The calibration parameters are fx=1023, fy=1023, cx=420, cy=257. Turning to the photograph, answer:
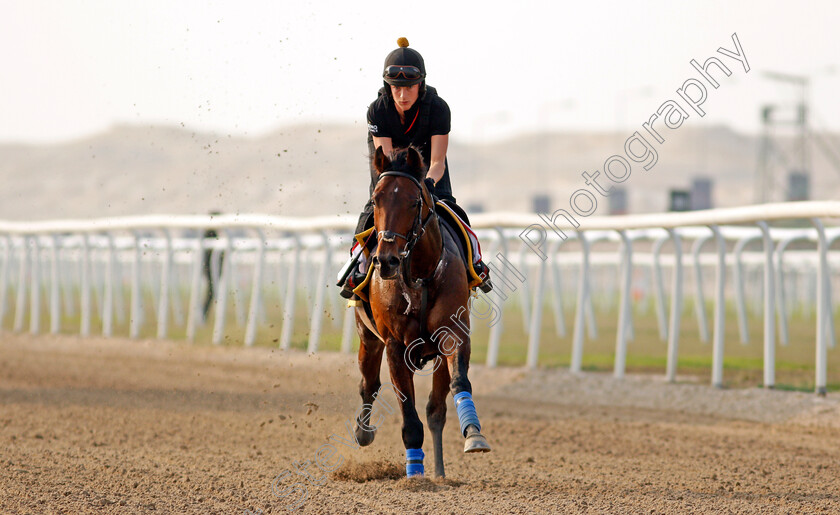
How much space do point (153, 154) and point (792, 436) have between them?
18146 centimetres

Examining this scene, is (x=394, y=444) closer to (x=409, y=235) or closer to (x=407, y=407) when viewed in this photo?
(x=407, y=407)

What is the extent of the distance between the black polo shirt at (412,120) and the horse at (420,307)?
65cm

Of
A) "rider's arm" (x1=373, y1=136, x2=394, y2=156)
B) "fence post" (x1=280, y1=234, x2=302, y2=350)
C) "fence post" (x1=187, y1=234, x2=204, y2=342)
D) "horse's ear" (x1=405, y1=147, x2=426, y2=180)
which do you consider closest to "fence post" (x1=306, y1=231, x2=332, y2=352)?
"fence post" (x1=280, y1=234, x2=302, y2=350)

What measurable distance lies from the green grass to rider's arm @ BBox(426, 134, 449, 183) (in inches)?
130

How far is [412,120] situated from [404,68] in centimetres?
41

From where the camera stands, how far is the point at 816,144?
179 meters

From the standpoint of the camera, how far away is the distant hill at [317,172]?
139 m

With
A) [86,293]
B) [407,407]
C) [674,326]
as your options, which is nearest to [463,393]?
[407,407]

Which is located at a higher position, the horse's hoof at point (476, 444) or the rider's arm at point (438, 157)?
the rider's arm at point (438, 157)

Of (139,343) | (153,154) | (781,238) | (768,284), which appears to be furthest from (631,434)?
(153,154)

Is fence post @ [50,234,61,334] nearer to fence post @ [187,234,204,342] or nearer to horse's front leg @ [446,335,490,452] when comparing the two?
fence post @ [187,234,204,342]

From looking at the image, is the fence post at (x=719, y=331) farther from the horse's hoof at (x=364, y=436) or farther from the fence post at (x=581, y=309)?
the horse's hoof at (x=364, y=436)

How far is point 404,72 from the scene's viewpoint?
21.8 feet

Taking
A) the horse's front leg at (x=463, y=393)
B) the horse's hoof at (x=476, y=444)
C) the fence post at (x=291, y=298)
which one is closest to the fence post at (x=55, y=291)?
the fence post at (x=291, y=298)
